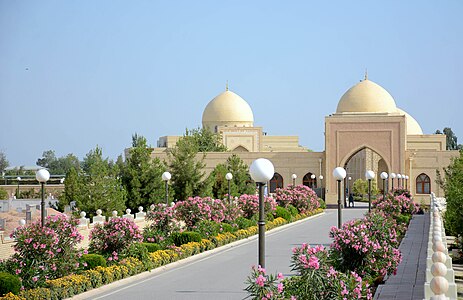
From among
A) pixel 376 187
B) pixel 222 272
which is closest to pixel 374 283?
pixel 222 272

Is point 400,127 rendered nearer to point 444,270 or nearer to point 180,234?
point 180,234

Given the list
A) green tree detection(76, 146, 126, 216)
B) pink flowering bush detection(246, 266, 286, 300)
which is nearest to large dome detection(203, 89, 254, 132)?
green tree detection(76, 146, 126, 216)

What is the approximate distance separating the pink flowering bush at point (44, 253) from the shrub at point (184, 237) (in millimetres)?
5814

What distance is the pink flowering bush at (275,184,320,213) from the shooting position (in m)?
34.5

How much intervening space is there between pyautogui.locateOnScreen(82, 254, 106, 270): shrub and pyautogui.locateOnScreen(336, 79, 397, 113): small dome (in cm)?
4187

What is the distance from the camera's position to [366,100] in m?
55.0

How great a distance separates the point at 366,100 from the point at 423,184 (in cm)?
735

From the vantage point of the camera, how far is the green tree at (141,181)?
31.0 m

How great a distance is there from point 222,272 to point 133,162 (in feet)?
53.1

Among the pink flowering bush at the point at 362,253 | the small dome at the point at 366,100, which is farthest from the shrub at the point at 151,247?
the small dome at the point at 366,100

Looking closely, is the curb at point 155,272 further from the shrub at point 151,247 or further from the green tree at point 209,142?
the green tree at point 209,142

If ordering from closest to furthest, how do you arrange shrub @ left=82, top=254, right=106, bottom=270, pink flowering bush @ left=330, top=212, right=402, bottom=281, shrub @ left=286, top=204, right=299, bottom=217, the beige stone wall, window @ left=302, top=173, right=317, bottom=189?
pink flowering bush @ left=330, top=212, right=402, bottom=281
shrub @ left=82, top=254, right=106, bottom=270
shrub @ left=286, top=204, right=299, bottom=217
the beige stone wall
window @ left=302, top=173, right=317, bottom=189

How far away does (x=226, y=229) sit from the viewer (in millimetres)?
22828

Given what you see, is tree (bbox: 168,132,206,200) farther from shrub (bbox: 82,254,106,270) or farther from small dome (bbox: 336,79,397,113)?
small dome (bbox: 336,79,397,113)
